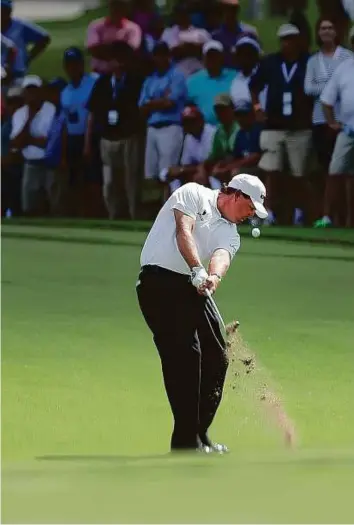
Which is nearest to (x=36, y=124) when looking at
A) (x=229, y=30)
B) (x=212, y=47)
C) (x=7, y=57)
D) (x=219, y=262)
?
(x=7, y=57)

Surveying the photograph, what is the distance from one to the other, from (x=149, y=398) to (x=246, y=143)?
8.92 m

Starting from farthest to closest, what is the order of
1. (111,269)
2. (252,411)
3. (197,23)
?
(197,23)
(111,269)
(252,411)

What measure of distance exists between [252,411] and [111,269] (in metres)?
6.79

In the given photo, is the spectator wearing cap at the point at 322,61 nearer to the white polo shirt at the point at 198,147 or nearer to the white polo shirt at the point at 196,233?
the white polo shirt at the point at 198,147

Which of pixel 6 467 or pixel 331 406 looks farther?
pixel 331 406

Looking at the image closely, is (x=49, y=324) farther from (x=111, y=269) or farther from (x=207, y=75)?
(x=207, y=75)

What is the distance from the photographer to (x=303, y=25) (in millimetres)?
18531

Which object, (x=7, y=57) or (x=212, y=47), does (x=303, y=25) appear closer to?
(x=212, y=47)

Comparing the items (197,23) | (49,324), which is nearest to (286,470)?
(49,324)

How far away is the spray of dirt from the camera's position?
26.6ft

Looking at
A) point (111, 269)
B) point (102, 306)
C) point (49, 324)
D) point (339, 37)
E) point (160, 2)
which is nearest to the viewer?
point (49, 324)

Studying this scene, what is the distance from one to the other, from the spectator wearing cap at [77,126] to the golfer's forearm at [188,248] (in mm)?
12386

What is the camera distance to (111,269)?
15648mm

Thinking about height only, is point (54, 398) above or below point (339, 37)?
below
